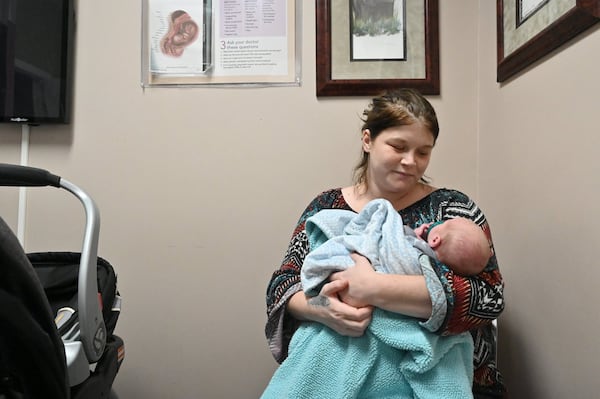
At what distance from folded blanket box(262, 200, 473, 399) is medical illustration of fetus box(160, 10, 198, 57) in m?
0.98

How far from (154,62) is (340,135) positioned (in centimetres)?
71

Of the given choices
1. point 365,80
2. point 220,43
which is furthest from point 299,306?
point 220,43

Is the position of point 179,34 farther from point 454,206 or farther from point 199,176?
point 454,206

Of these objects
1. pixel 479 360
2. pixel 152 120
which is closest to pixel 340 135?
pixel 152 120

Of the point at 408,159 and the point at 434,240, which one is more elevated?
the point at 408,159

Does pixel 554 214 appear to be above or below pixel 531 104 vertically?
below

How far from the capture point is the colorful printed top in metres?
0.86

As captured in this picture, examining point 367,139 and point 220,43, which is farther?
point 220,43

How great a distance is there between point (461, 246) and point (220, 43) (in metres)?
1.10

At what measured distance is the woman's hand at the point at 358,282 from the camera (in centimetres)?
87

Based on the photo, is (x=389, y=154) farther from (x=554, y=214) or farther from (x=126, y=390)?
(x=126, y=390)

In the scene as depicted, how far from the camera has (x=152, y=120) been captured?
5.00 feet

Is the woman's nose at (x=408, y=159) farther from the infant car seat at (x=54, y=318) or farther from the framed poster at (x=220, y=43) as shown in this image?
the infant car seat at (x=54, y=318)

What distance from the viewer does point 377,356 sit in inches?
33.0
